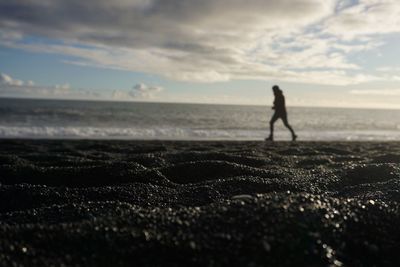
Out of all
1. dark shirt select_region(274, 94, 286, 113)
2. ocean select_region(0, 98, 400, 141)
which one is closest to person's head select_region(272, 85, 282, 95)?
dark shirt select_region(274, 94, 286, 113)

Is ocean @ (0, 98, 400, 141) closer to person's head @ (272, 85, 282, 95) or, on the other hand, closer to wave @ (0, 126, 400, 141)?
wave @ (0, 126, 400, 141)

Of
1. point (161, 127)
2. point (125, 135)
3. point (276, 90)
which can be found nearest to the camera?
point (276, 90)

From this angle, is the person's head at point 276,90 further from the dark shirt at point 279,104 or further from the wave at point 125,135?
the wave at point 125,135

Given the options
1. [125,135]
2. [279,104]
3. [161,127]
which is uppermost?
[279,104]

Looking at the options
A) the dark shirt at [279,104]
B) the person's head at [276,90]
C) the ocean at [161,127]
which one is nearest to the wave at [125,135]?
the ocean at [161,127]

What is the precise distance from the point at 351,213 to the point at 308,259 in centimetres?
53

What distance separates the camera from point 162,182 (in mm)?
4133

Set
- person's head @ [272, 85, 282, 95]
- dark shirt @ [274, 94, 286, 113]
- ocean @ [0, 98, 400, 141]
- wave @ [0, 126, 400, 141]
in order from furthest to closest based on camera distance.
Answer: ocean @ [0, 98, 400, 141]
wave @ [0, 126, 400, 141]
dark shirt @ [274, 94, 286, 113]
person's head @ [272, 85, 282, 95]

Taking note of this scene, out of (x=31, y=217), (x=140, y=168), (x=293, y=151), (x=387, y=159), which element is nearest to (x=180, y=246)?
(x=31, y=217)

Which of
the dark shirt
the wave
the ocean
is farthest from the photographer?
the ocean

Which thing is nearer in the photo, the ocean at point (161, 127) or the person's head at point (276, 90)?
the person's head at point (276, 90)

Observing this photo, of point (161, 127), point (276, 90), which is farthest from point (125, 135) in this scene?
point (276, 90)

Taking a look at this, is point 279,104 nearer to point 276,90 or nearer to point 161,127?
point 276,90

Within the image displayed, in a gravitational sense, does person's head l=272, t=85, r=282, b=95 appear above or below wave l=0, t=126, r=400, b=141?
above
